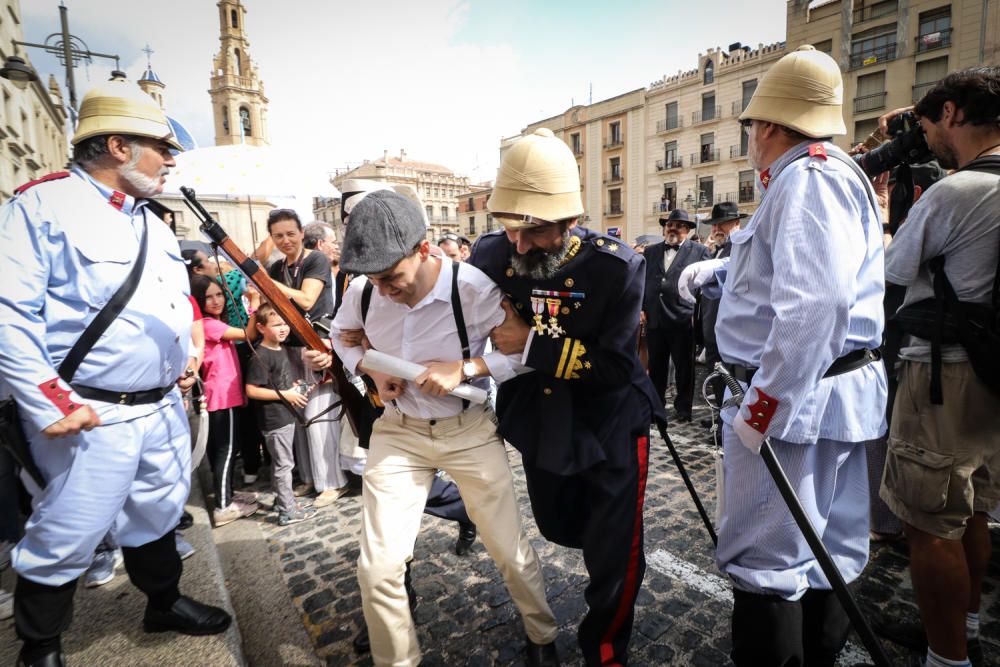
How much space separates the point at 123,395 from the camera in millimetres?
2195

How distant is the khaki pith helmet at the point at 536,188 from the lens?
199cm

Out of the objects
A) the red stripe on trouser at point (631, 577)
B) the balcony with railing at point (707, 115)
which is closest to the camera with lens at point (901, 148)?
A: the red stripe on trouser at point (631, 577)

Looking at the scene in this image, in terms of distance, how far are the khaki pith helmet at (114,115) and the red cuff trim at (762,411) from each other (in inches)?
108

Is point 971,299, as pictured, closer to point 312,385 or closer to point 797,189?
point 797,189

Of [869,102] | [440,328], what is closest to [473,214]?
[869,102]

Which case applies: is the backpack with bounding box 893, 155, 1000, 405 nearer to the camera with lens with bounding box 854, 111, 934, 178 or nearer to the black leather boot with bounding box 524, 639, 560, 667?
the camera with lens with bounding box 854, 111, 934, 178

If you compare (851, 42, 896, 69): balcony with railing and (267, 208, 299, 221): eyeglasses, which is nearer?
(267, 208, 299, 221): eyeglasses

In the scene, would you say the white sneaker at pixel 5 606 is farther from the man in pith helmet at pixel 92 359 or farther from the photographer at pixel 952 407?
the photographer at pixel 952 407

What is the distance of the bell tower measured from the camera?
5694 cm

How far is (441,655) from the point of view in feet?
8.19

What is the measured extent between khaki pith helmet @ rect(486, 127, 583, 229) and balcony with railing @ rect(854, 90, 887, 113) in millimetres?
30903

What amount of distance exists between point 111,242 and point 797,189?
8.80 ft

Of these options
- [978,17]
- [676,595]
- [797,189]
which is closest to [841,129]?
[797,189]

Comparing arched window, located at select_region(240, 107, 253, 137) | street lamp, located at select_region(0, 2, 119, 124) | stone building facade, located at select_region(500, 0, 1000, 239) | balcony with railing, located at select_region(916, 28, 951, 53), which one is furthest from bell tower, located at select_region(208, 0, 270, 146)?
balcony with railing, located at select_region(916, 28, 951, 53)
